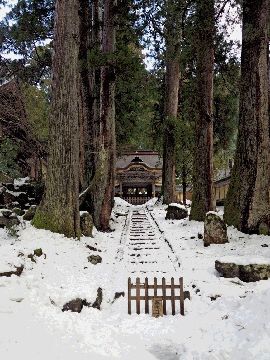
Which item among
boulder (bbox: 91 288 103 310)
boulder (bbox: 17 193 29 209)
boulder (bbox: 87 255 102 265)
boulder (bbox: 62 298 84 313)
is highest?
boulder (bbox: 17 193 29 209)

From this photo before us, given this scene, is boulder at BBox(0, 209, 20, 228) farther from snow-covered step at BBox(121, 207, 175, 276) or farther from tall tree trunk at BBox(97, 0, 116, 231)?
tall tree trunk at BBox(97, 0, 116, 231)

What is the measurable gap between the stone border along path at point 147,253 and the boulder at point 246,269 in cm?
107

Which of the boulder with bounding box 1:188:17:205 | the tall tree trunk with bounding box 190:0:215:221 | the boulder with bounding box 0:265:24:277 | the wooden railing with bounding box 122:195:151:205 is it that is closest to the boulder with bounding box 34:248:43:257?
the boulder with bounding box 0:265:24:277

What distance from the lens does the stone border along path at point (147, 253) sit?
312 inches

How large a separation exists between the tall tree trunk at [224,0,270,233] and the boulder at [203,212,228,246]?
87cm

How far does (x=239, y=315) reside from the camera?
17.2 feet

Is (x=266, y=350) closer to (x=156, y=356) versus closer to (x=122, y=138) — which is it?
(x=156, y=356)

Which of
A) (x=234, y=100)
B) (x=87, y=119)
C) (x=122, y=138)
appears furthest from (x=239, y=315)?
(x=122, y=138)

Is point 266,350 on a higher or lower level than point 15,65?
lower

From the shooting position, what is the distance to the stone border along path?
26.0ft

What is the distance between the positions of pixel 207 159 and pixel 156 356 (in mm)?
10234

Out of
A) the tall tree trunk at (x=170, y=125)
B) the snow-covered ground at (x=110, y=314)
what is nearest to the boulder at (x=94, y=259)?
the snow-covered ground at (x=110, y=314)

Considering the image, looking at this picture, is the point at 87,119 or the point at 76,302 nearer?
the point at 76,302

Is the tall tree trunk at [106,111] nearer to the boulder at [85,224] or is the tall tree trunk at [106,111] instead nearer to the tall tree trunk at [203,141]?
the boulder at [85,224]
